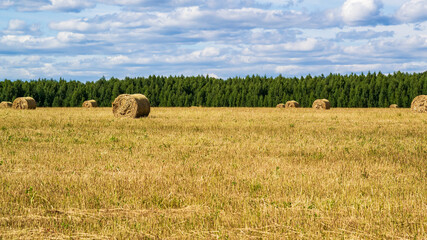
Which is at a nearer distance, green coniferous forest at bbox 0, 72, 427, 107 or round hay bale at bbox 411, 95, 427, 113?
round hay bale at bbox 411, 95, 427, 113

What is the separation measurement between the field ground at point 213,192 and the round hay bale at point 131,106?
1668 centimetres

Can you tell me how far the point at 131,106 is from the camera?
106ft

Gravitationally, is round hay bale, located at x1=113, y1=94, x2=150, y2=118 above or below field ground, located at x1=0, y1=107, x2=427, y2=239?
above

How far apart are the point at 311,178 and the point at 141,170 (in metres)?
3.99

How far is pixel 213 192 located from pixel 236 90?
85.5m

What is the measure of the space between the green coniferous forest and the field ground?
74.2 meters

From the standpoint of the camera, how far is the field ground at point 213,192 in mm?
6547

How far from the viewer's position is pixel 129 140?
17.2m

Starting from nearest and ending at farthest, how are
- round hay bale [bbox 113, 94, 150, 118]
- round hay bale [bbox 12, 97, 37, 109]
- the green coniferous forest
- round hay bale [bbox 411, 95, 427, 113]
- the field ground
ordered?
the field ground < round hay bale [bbox 113, 94, 150, 118] < round hay bale [bbox 411, 95, 427, 113] < round hay bale [bbox 12, 97, 37, 109] < the green coniferous forest

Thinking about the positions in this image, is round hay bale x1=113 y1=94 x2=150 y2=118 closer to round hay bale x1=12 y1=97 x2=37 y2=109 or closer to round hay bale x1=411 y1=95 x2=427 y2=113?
round hay bale x1=12 y1=97 x2=37 y2=109

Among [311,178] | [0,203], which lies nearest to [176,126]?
[311,178]

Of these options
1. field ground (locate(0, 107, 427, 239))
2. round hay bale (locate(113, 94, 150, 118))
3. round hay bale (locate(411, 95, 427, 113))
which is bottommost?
field ground (locate(0, 107, 427, 239))

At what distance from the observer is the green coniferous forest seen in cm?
8569

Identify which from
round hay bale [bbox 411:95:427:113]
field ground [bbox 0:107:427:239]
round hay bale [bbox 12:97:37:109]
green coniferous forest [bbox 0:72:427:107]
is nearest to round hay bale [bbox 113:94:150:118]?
field ground [bbox 0:107:427:239]
